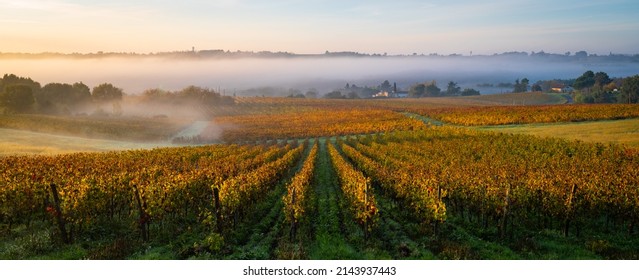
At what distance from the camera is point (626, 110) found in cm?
8044

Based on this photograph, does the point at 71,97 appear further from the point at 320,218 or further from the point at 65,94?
the point at 320,218

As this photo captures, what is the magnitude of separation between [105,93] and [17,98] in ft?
138

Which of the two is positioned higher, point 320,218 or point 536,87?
point 536,87

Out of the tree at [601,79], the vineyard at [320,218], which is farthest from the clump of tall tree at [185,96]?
the vineyard at [320,218]

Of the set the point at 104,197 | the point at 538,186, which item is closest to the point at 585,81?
the point at 538,186

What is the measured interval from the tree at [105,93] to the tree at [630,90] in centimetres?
13000

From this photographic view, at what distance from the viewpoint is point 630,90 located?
97562mm

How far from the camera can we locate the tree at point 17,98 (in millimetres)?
82188

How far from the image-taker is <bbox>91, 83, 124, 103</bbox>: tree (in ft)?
411

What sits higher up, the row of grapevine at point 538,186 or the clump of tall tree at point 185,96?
the clump of tall tree at point 185,96

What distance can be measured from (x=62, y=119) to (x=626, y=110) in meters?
104

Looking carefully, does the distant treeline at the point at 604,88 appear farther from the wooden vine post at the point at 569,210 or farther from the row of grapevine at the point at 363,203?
the row of grapevine at the point at 363,203
